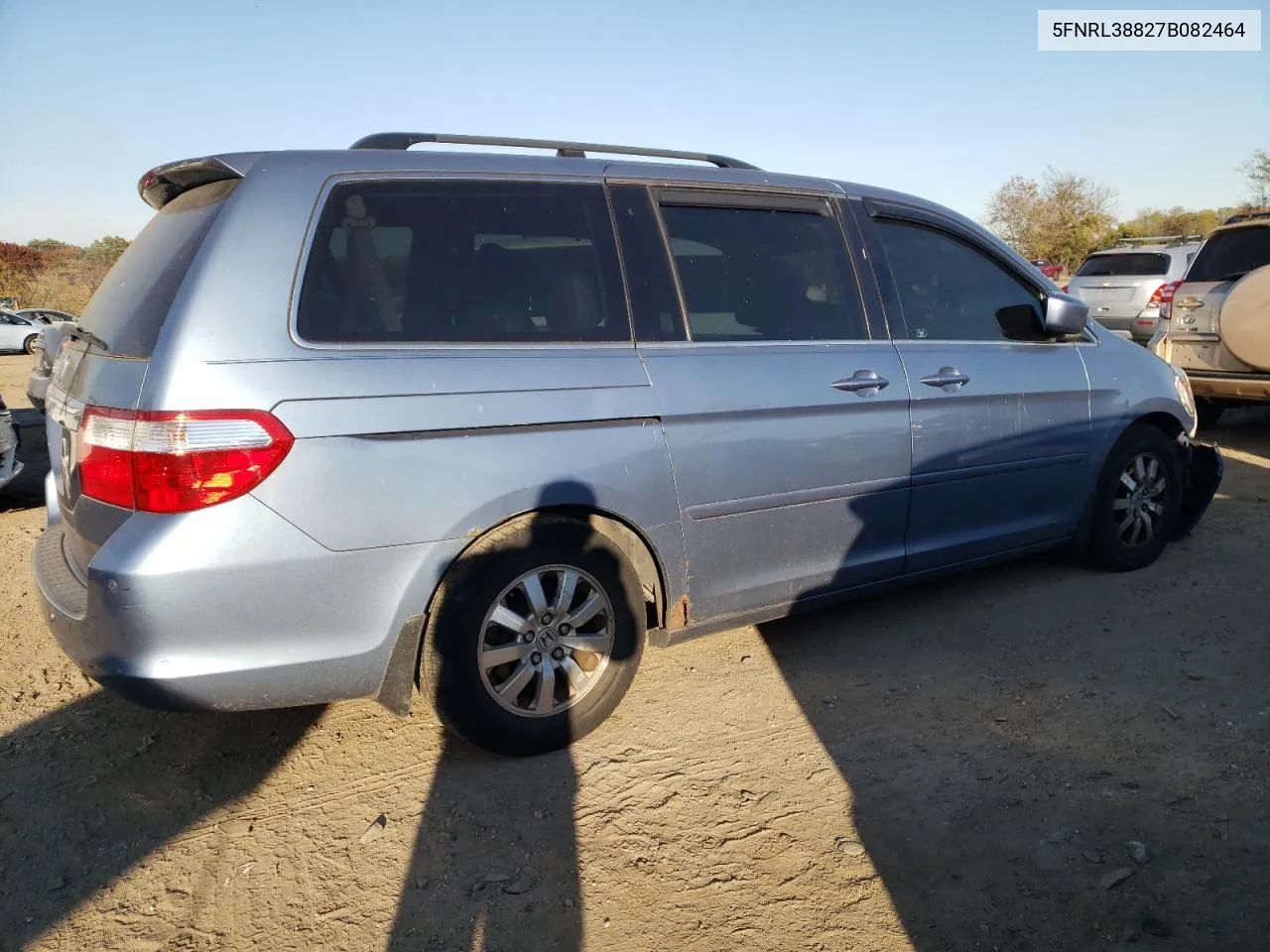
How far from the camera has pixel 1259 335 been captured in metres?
6.72

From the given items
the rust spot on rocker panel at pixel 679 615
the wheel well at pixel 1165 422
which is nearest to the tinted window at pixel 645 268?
the rust spot on rocker panel at pixel 679 615

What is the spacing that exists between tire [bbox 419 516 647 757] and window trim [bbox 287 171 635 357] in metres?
0.56

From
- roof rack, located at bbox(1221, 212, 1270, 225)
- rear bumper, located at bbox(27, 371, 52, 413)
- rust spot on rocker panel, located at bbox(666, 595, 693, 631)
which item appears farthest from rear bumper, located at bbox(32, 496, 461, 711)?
roof rack, located at bbox(1221, 212, 1270, 225)

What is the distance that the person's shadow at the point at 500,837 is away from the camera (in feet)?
7.50

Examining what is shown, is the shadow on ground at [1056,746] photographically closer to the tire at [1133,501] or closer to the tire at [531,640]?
the tire at [1133,501]

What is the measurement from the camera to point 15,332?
25.4 meters

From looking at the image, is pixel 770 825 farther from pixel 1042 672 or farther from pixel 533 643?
pixel 1042 672

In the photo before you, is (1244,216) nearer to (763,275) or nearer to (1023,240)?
(763,275)

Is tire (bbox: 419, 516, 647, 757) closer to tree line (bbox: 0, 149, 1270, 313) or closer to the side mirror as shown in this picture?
the side mirror

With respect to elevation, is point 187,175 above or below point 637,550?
above

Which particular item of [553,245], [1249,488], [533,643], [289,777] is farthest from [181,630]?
[1249,488]

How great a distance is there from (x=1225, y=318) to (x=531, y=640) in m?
6.48

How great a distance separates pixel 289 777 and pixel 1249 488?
6266mm

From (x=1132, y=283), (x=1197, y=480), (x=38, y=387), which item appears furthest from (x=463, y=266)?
(x=1132, y=283)
